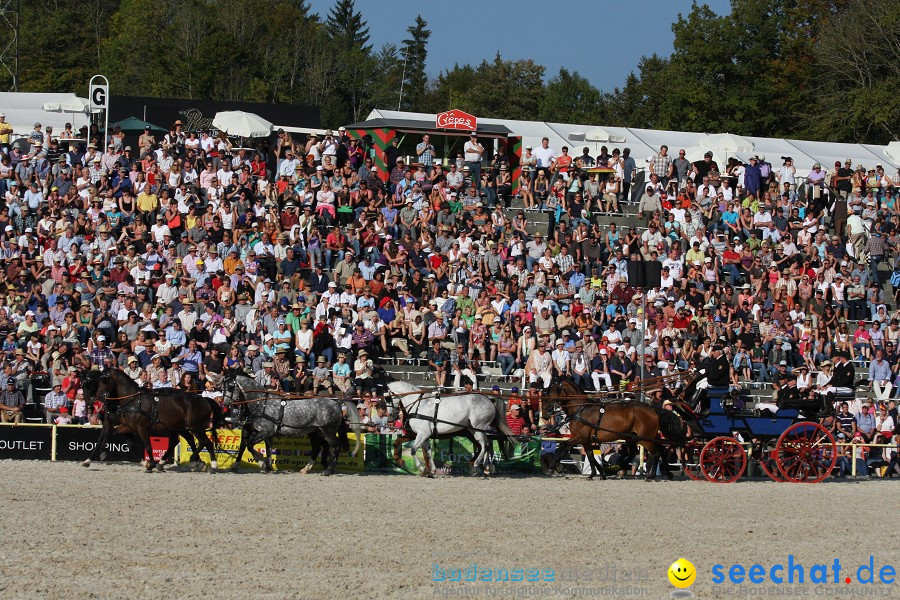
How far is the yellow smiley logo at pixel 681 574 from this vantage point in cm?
1054

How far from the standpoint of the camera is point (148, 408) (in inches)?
706

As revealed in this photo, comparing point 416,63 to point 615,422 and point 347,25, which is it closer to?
point 347,25

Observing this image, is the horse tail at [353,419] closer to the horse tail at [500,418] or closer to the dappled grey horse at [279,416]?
the dappled grey horse at [279,416]

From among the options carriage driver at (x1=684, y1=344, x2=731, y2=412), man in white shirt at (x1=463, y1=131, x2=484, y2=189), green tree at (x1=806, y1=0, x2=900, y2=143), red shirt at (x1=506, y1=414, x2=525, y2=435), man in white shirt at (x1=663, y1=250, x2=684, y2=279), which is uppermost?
green tree at (x1=806, y1=0, x2=900, y2=143)

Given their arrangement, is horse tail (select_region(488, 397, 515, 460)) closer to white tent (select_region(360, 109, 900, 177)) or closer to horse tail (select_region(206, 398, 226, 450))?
horse tail (select_region(206, 398, 226, 450))

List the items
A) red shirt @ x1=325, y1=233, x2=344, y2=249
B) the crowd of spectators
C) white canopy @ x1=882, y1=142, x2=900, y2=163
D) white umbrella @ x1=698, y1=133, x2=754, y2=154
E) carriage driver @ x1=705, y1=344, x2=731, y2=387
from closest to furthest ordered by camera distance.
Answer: carriage driver @ x1=705, y1=344, x2=731, y2=387, the crowd of spectators, red shirt @ x1=325, y1=233, x2=344, y2=249, white umbrella @ x1=698, y1=133, x2=754, y2=154, white canopy @ x1=882, y1=142, x2=900, y2=163

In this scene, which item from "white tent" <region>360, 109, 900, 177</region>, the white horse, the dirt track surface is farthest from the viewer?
"white tent" <region>360, 109, 900, 177</region>

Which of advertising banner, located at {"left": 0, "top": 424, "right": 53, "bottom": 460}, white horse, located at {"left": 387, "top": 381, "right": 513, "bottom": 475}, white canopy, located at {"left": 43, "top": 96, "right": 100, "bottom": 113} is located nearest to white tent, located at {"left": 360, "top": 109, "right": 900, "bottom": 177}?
white canopy, located at {"left": 43, "top": 96, "right": 100, "bottom": 113}

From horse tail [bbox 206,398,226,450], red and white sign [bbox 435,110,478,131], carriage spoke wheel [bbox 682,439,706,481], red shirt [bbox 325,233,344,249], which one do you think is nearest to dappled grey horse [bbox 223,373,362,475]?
horse tail [bbox 206,398,226,450]

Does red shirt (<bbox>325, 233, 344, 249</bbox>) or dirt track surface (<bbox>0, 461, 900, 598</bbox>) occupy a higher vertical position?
red shirt (<bbox>325, 233, 344, 249</bbox>)

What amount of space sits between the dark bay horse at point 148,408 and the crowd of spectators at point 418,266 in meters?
2.39

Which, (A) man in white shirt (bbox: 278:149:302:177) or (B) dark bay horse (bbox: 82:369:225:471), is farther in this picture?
(A) man in white shirt (bbox: 278:149:302:177)

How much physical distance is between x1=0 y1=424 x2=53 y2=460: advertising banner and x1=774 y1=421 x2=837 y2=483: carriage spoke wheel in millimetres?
11336

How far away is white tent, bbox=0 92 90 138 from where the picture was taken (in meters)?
35.1
